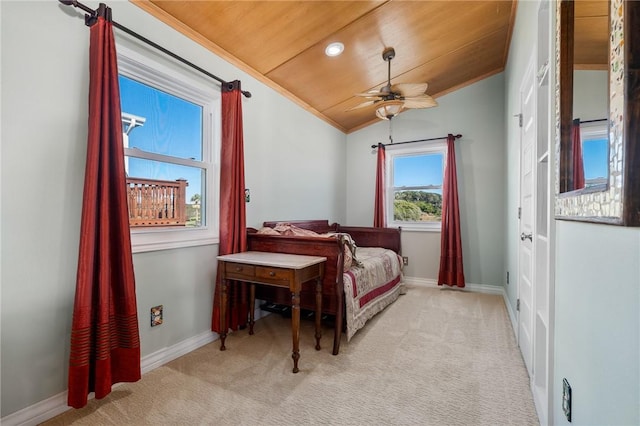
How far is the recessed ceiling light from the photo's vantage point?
2.80 m

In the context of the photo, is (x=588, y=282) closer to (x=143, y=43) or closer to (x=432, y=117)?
(x=143, y=43)

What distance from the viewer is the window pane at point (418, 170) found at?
173 inches

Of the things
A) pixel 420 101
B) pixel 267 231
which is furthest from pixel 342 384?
pixel 420 101

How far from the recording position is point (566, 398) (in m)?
1.14

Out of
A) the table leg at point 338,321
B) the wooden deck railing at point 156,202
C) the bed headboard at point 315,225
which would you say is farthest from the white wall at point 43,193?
the bed headboard at point 315,225

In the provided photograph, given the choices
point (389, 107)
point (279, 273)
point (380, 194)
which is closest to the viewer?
point (279, 273)

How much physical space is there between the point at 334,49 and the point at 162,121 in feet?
5.63

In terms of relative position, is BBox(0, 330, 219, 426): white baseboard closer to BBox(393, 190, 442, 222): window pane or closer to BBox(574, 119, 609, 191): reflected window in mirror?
BBox(574, 119, 609, 191): reflected window in mirror

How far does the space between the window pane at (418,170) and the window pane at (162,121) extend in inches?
122

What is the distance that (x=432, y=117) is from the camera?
4.33 meters

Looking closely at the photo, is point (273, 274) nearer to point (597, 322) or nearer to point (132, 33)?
point (597, 322)

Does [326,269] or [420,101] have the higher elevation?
[420,101]

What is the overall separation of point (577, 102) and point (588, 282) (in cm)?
64

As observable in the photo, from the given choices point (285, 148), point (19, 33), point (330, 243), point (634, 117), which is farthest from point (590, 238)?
point (285, 148)
